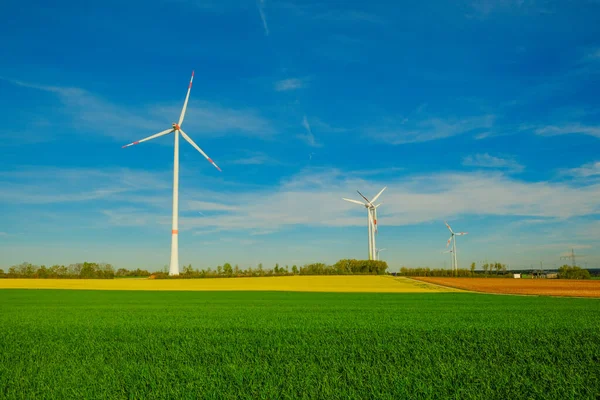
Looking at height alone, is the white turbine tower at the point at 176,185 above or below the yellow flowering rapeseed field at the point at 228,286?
above

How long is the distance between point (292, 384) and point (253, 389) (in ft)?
2.64

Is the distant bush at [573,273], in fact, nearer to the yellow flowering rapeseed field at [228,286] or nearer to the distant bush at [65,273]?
the yellow flowering rapeseed field at [228,286]

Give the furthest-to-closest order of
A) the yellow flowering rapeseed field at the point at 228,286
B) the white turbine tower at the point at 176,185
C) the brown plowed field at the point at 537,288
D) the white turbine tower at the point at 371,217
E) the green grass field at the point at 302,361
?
1. the white turbine tower at the point at 371,217
2. the white turbine tower at the point at 176,185
3. the yellow flowering rapeseed field at the point at 228,286
4. the brown plowed field at the point at 537,288
5. the green grass field at the point at 302,361

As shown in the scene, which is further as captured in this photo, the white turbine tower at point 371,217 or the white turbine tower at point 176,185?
the white turbine tower at point 371,217

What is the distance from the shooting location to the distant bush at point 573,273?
10881cm

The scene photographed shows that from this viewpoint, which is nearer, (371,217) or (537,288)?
(537,288)

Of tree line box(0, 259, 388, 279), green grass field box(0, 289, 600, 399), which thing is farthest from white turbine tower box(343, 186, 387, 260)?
green grass field box(0, 289, 600, 399)

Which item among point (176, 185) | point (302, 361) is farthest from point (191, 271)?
point (302, 361)

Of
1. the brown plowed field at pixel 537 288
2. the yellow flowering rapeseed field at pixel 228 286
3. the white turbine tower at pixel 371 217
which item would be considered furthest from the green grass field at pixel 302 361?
the white turbine tower at pixel 371 217

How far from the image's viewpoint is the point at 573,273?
110688mm

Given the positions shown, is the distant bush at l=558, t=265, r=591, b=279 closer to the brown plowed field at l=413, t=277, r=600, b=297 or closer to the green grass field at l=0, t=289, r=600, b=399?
the brown plowed field at l=413, t=277, r=600, b=297

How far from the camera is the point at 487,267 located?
466 ft

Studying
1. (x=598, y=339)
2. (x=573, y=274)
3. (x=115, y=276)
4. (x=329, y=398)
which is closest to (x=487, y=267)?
(x=573, y=274)

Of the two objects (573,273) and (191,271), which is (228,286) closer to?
(191,271)
